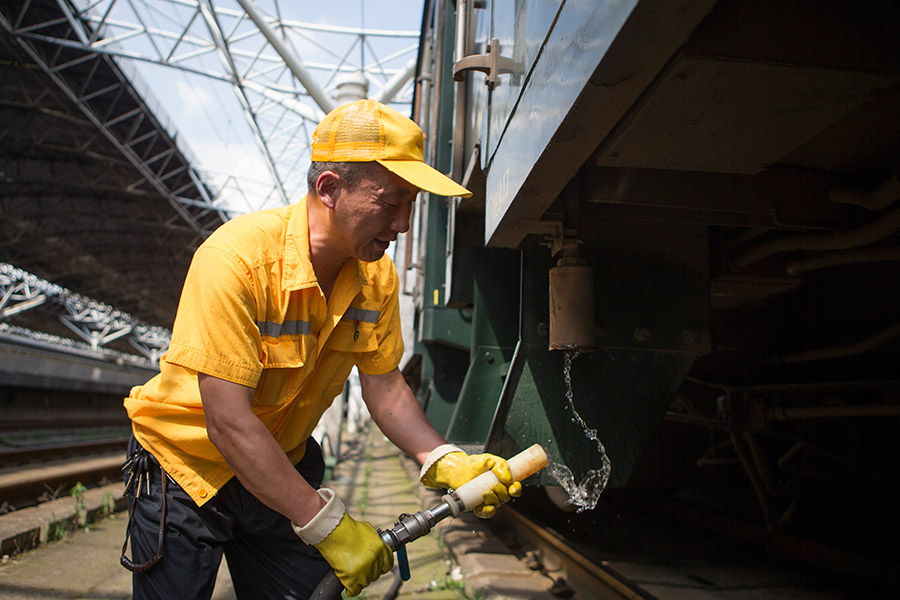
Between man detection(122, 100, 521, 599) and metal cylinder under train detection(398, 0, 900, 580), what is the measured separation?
435 millimetres

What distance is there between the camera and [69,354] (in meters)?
19.1

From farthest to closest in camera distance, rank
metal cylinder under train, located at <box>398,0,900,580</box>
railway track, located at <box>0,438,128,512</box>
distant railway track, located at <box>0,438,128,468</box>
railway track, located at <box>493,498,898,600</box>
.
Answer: distant railway track, located at <box>0,438,128,468</box> → railway track, located at <box>0,438,128,512</box> → railway track, located at <box>493,498,898,600</box> → metal cylinder under train, located at <box>398,0,900,580</box>

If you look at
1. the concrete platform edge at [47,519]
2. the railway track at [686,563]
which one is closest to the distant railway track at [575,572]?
the railway track at [686,563]

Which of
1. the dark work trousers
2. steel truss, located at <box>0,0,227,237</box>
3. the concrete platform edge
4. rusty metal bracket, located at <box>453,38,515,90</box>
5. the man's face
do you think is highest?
steel truss, located at <box>0,0,227,237</box>

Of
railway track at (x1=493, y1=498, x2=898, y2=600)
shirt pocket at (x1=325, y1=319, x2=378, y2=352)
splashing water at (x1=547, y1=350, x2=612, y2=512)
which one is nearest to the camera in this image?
shirt pocket at (x1=325, y1=319, x2=378, y2=352)

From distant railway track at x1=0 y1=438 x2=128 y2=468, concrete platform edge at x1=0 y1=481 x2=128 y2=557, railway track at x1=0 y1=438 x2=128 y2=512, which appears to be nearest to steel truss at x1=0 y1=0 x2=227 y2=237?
distant railway track at x1=0 y1=438 x2=128 y2=468

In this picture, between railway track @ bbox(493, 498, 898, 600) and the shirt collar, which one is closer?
the shirt collar

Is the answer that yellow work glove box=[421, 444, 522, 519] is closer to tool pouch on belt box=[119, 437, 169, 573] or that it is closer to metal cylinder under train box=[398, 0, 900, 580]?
metal cylinder under train box=[398, 0, 900, 580]

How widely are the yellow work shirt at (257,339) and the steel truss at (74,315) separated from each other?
22.6 metres

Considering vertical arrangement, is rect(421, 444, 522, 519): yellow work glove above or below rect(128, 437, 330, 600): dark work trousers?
above

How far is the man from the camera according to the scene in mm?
1736

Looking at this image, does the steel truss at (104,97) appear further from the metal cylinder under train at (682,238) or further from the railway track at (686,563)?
the railway track at (686,563)

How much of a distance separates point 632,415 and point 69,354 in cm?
2033

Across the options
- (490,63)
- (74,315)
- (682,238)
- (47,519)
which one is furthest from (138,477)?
(74,315)
